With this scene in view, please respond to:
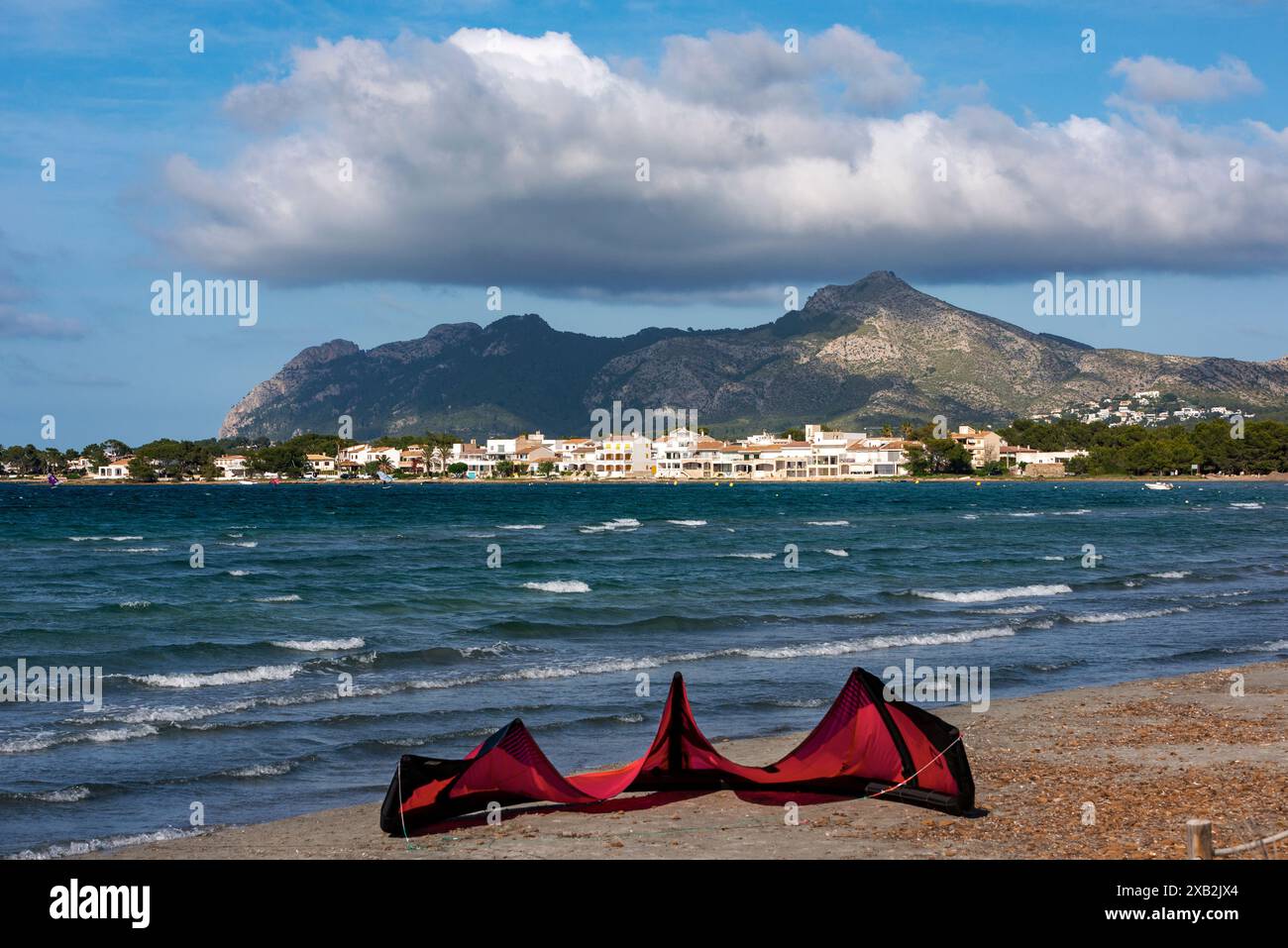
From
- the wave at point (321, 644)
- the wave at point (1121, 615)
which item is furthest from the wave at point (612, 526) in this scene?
the wave at point (321, 644)

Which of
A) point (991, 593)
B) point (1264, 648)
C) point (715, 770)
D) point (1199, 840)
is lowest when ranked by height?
point (1264, 648)

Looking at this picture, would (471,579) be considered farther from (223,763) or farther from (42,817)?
(42,817)

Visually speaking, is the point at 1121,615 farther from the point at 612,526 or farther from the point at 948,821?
the point at 612,526

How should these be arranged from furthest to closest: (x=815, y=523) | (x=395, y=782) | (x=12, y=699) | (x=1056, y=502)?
(x=1056, y=502) → (x=815, y=523) → (x=12, y=699) → (x=395, y=782)

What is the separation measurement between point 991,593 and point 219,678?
24037mm

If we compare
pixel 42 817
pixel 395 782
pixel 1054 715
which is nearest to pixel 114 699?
pixel 42 817

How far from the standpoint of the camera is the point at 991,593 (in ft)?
127

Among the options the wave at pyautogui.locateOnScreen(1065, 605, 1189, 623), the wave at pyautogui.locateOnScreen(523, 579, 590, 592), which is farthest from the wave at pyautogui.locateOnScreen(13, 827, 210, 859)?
the wave at pyautogui.locateOnScreen(523, 579, 590, 592)

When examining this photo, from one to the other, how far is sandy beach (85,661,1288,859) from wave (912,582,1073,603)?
20.7 metres

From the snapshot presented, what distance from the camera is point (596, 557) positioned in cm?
5281

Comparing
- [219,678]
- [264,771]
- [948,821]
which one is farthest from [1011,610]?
[264,771]

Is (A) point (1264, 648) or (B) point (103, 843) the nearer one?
(B) point (103, 843)
